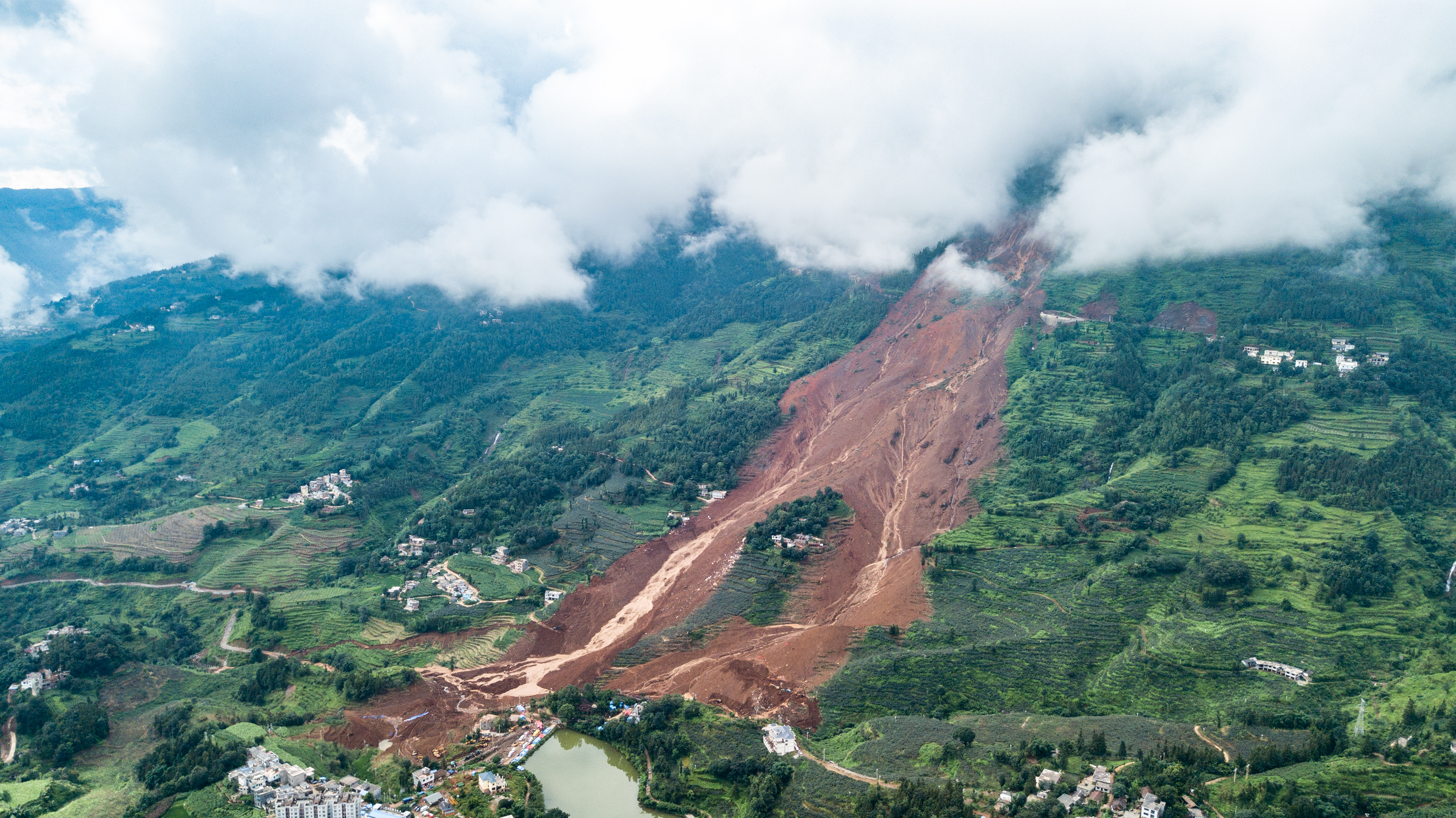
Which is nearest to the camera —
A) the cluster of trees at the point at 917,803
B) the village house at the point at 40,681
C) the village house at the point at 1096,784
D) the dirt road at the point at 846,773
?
the cluster of trees at the point at 917,803

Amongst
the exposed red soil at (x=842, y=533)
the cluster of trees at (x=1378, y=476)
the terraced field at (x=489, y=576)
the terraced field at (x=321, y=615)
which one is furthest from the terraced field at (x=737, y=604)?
the cluster of trees at (x=1378, y=476)

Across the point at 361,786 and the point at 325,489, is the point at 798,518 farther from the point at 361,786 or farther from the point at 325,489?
the point at 325,489

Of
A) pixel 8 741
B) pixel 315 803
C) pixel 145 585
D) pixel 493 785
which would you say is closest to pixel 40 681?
pixel 8 741

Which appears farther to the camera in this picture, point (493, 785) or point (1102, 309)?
point (1102, 309)

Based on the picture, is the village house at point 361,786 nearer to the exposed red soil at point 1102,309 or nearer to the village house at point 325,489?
the village house at point 325,489

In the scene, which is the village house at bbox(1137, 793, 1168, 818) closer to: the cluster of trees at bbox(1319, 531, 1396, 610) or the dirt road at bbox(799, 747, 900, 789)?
the dirt road at bbox(799, 747, 900, 789)

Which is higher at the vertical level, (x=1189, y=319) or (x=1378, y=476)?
(x=1189, y=319)

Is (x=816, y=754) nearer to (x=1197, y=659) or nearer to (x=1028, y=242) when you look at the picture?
(x=1197, y=659)
